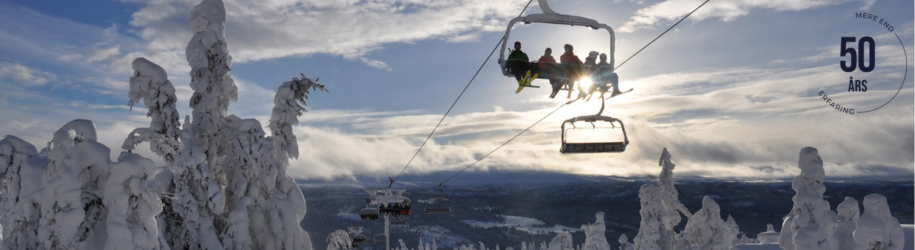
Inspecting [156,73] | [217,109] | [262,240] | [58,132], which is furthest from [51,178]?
[262,240]

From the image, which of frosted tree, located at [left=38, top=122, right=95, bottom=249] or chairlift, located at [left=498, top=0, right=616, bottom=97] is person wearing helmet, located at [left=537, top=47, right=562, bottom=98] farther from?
frosted tree, located at [left=38, top=122, right=95, bottom=249]

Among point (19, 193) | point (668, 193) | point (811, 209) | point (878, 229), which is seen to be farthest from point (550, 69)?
point (668, 193)

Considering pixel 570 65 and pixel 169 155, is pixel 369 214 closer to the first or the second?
pixel 169 155

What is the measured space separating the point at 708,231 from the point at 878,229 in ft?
56.4

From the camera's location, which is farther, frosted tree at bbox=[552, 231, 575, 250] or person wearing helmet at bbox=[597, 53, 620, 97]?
frosted tree at bbox=[552, 231, 575, 250]

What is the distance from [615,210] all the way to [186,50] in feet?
655

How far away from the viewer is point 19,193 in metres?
8.80

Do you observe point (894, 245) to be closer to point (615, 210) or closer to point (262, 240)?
point (262, 240)

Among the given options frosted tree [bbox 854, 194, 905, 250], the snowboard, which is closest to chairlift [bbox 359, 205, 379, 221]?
the snowboard

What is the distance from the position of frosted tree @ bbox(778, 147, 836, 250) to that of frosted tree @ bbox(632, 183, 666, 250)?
22.7ft

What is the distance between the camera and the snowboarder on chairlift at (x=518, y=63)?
490 inches

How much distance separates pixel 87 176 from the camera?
30.6ft

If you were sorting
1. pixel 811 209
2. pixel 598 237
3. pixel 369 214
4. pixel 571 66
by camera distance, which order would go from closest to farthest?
pixel 571 66, pixel 811 209, pixel 598 237, pixel 369 214

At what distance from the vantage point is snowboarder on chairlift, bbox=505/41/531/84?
12453mm
